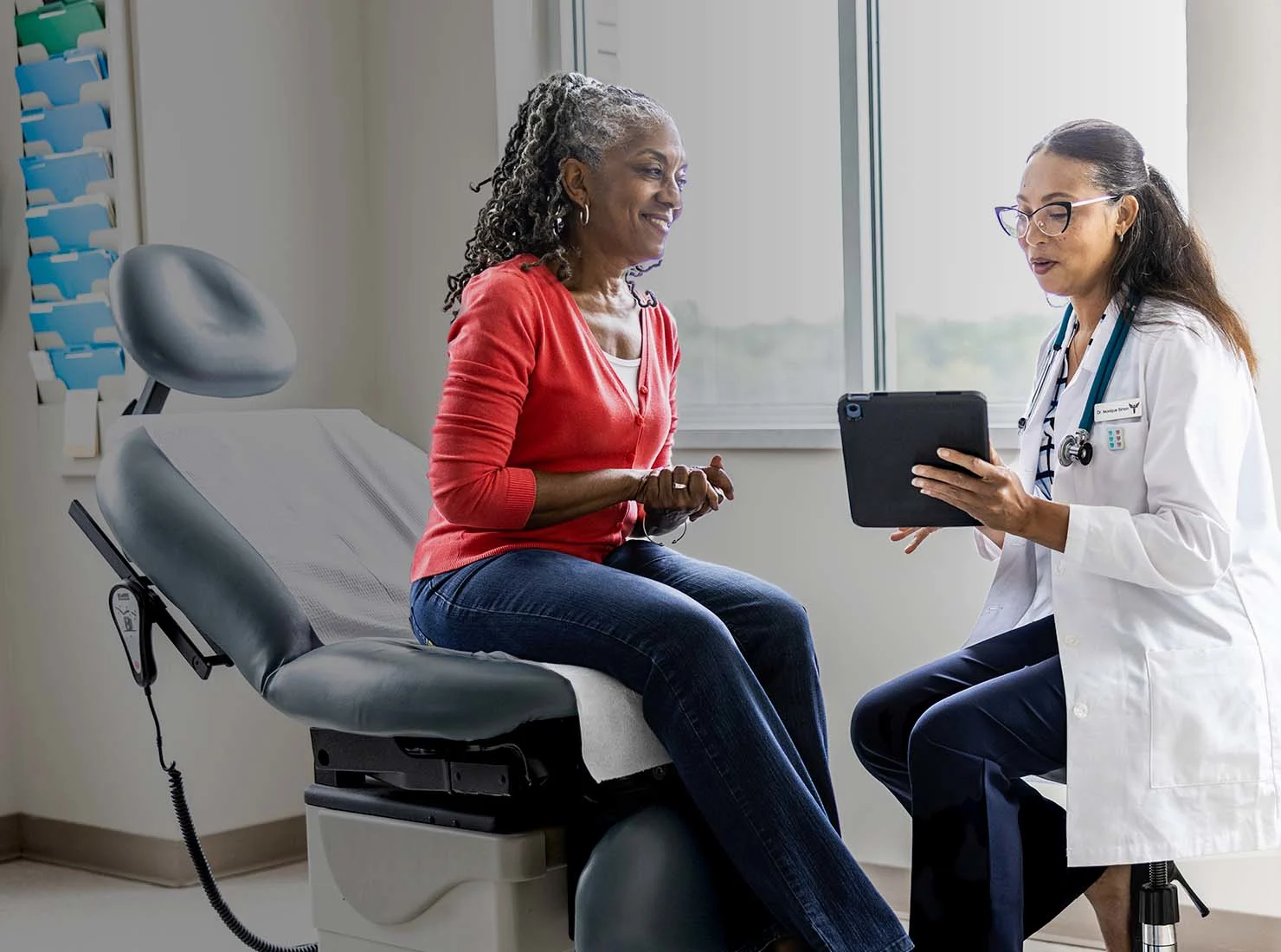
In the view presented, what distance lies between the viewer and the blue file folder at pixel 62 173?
107 inches

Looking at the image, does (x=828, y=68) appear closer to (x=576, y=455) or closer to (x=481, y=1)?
(x=481, y=1)

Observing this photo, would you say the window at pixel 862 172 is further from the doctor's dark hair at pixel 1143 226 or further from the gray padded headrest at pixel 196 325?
the gray padded headrest at pixel 196 325

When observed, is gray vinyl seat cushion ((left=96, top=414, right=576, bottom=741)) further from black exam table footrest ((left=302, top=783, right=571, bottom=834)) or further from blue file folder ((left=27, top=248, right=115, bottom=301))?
blue file folder ((left=27, top=248, right=115, bottom=301))

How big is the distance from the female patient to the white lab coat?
0.30m

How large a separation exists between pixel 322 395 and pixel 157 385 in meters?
0.98

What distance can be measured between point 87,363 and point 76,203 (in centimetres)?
30

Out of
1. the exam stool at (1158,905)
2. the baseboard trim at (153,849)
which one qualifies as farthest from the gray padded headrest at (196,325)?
the exam stool at (1158,905)

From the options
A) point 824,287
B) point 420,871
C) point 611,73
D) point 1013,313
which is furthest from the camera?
point 611,73

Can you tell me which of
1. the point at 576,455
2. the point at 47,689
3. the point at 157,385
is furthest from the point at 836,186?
the point at 47,689

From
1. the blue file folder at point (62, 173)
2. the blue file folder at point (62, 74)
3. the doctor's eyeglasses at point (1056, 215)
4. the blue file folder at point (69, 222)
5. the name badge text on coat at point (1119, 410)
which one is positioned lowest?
the name badge text on coat at point (1119, 410)

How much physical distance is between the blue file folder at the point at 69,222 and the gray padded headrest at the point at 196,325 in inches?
32.8

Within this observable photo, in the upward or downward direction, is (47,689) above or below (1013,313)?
below

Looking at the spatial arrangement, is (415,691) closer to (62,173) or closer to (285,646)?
(285,646)

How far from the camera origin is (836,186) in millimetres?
2562
